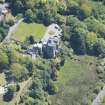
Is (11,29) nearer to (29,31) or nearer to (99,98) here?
(29,31)

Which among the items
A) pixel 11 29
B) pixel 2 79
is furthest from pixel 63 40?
pixel 2 79

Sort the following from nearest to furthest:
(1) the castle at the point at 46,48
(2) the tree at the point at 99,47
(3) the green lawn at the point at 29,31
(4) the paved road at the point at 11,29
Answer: (1) the castle at the point at 46,48 → (2) the tree at the point at 99,47 → (4) the paved road at the point at 11,29 → (3) the green lawn at the point at 29,31

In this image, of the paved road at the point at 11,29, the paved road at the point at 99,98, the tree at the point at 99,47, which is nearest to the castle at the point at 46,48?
the paved road at the point at 11,29

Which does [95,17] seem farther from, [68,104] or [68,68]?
[68,104]

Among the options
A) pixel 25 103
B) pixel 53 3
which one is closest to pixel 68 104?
pixel 25 103

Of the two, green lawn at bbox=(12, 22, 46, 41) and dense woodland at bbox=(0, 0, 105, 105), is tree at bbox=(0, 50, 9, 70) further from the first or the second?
green lawn at bbox=(12, 22, 46, 41)

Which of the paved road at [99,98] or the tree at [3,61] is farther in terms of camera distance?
the tree at [3,61]

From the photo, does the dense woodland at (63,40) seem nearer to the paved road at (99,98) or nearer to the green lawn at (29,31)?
the paved road at (99,98)
